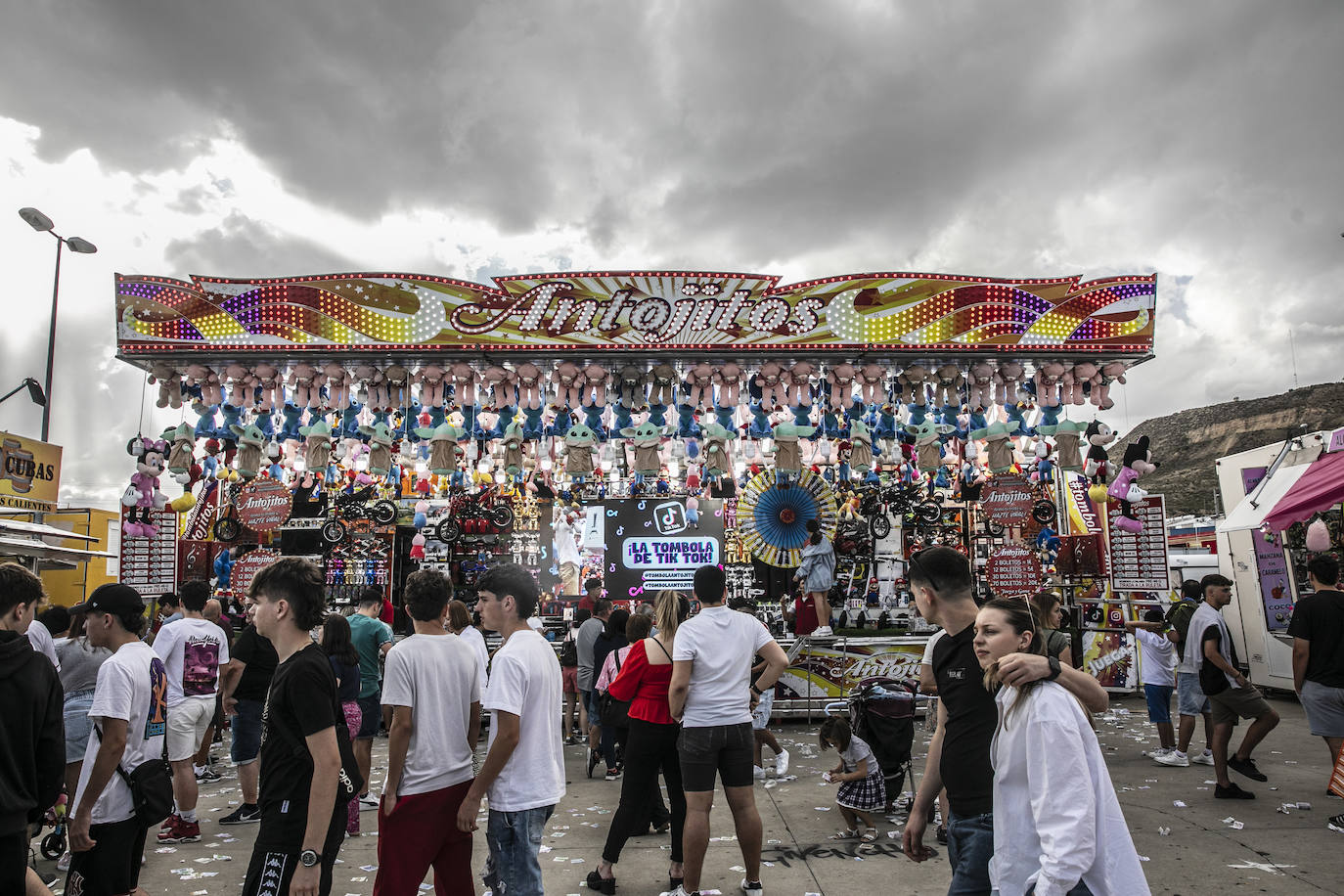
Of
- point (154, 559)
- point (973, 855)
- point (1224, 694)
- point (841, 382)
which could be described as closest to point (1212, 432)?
point (841, 382)

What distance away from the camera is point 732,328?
8.21m

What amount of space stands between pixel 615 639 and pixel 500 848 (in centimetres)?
403

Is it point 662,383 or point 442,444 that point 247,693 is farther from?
point 662,383

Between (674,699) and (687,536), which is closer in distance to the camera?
(674,699)

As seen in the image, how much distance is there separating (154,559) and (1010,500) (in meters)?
12.4

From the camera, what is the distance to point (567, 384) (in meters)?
8.69

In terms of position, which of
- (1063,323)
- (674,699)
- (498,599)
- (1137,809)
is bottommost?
(1137,809)

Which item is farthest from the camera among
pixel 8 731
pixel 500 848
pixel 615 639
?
pixel 615 639

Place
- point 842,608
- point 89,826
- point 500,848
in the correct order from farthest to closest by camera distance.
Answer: point 842,608, point 89,826, point 500,848

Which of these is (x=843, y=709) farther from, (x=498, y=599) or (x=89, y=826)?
(x=89, y=826)

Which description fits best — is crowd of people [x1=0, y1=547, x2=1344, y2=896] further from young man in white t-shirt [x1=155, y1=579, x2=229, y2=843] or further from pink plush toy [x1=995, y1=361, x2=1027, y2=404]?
pink plush toy [x1=995, y1=361, x2=1027, y2=404]

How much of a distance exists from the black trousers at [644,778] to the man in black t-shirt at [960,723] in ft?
6.05

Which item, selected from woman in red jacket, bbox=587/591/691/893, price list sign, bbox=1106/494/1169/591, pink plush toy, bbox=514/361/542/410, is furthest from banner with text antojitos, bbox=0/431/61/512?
price list sign, bbox=1106/494/1169/591

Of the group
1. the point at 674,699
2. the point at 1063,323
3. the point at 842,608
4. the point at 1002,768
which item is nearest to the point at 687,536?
the point at 842,608
